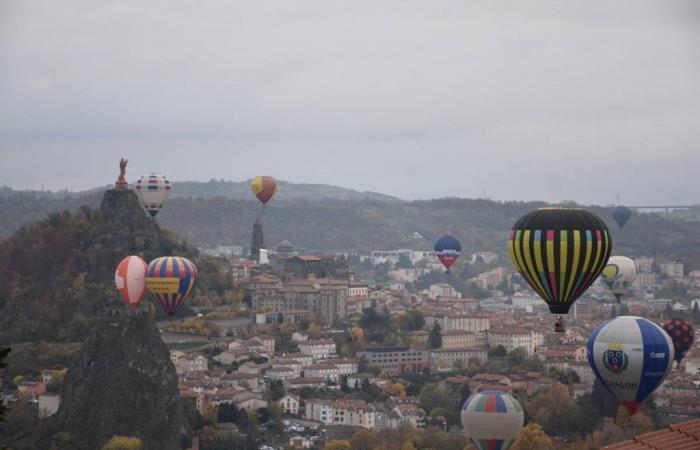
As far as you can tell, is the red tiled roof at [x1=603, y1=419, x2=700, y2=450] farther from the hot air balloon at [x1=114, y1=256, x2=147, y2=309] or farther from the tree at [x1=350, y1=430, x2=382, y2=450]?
the hot air balloon at [x1=114, y1=256, x2=147, y2=309]

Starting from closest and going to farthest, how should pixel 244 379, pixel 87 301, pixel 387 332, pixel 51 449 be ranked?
pixel 51 449
pixel 244 379
pixel 87 301
pixel 387 332

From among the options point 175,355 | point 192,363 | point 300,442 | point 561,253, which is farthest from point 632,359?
point 192,363

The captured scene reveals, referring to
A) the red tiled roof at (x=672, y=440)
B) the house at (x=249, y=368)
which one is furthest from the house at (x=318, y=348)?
the red tiled roof at (x=672, y=440)

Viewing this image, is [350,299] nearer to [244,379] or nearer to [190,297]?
[190,297]

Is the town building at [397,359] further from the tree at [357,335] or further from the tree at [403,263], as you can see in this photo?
the tree at [403,263]

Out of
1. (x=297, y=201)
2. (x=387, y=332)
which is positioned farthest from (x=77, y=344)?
(x=297, y=201)

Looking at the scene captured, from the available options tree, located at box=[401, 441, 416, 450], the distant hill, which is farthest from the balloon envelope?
the distant hill
